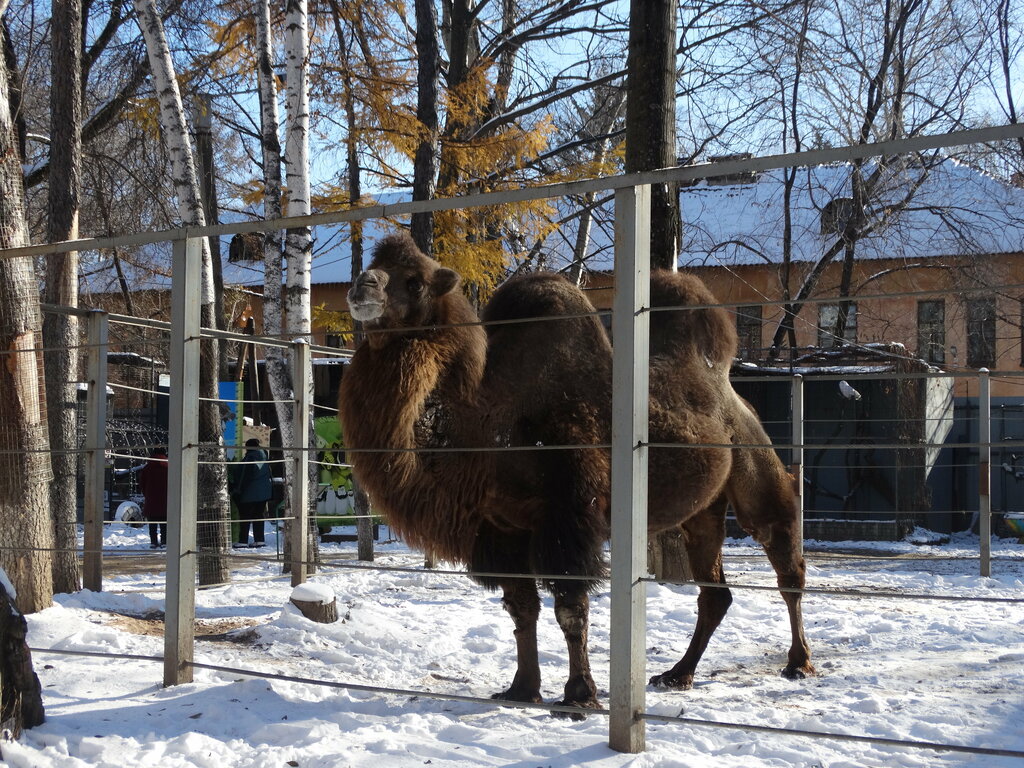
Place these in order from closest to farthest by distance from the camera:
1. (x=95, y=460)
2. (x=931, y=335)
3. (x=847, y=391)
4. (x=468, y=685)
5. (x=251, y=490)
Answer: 1. (x=468, y=685)
2. (x=95, y=460)
3. (x=251, y=490)
4. (x=847, y=391)
5. (x=931, y=335)

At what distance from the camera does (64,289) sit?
29.6ft

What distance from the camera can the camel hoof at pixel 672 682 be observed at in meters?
5.84

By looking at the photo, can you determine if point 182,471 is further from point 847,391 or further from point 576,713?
point 847,391

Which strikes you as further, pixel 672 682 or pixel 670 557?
pixel 670 557

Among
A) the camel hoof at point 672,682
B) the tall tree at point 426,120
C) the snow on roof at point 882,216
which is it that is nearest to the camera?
the camel hoof at point 672,682

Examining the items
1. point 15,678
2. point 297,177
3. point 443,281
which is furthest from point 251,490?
point 15,678

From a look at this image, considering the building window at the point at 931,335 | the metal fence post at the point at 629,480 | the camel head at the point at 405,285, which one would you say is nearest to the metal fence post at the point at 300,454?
the camel head at the point at 405,285

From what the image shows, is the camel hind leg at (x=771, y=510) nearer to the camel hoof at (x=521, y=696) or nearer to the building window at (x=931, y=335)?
the camel hoof at (x=521, y=696)

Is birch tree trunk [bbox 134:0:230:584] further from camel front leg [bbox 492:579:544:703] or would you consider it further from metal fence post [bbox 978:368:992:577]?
metal fence post [bbox 978:368:992:577]

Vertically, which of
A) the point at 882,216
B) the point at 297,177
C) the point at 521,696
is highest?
the point at 882,216

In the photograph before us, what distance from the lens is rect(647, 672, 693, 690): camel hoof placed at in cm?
584

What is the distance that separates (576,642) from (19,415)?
3.57 metres

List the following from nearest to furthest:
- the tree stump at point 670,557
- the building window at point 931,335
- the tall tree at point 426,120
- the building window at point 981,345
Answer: the tree stump at point 670,557 < the tall tree at point 426,120 < the building window at point 981,345 < the building window at point 931,335

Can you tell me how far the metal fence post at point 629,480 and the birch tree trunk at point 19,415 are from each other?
12.2 feet
